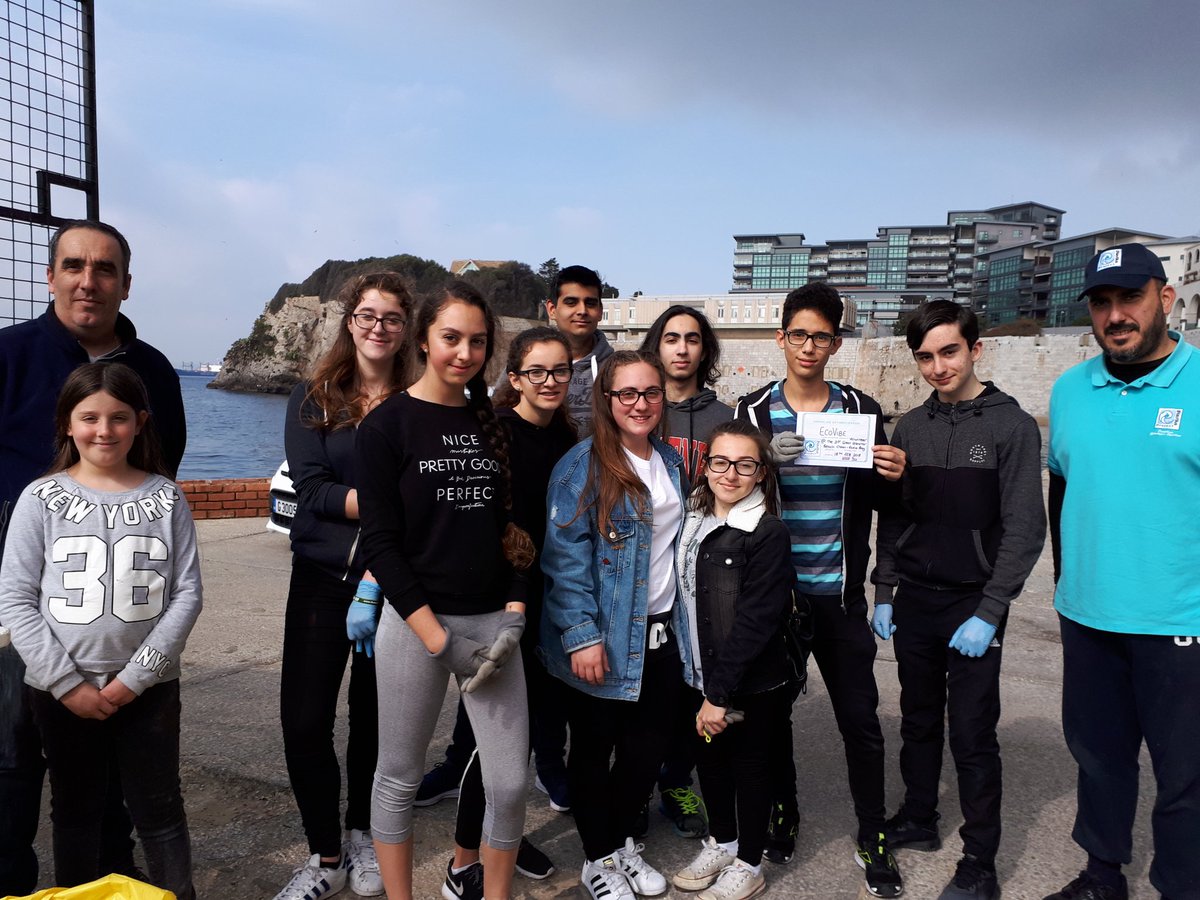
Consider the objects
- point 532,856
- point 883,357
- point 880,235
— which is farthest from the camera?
point 880,235

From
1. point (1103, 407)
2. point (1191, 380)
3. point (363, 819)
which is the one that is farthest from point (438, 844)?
point (1191, 380)

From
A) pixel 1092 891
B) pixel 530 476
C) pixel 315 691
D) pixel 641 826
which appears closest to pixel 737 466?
pixel 530 476

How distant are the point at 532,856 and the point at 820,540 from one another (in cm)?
151

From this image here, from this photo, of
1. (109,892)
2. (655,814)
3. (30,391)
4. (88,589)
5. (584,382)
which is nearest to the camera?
(109,892)

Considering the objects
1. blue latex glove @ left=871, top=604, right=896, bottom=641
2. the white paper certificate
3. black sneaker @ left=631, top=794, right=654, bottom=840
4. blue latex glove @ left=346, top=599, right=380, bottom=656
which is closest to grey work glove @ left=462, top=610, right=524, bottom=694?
blue latex glove @ left=346, top=599, right=380, bottom=656

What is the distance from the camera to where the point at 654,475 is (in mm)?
2750

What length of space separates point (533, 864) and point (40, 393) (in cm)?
220

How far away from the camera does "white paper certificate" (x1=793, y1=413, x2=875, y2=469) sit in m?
2.76

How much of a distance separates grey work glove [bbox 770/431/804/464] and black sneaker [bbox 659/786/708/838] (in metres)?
1.41

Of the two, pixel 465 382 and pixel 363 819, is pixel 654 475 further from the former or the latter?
pixel 363 819

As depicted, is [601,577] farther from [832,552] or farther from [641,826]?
[641,826]

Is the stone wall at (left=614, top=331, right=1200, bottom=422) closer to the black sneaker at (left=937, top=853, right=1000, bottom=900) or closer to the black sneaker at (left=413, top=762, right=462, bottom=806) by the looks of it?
the black sneaker at (left=413, top=762, right=462, bottom=806)

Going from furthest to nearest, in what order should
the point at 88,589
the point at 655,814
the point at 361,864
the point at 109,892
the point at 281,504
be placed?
1. the point at 281,504
2. the point at 655,814
3. the point at 361,864
4. the point at 88,589
5. the point at 109,892

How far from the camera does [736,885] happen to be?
2.63 metres
